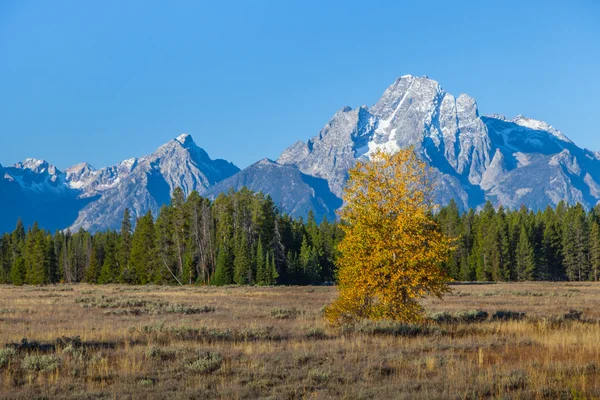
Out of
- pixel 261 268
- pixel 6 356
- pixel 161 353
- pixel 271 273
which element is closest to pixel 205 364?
pixel 161 353

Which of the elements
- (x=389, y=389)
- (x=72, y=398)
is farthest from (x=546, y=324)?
(x=72, y=398)

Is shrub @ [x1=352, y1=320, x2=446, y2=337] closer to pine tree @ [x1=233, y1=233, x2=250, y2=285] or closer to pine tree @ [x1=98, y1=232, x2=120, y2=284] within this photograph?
pine tree @ [x1=233, y1=233, x2=250, y2=285]

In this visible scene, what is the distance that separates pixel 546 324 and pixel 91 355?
17.3 metres

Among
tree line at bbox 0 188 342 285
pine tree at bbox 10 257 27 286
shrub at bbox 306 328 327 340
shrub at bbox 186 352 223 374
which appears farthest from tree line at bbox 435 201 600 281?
shrub at bbox 186 352 223 374

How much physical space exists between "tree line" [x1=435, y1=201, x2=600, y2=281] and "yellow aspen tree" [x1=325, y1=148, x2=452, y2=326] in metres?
72.9

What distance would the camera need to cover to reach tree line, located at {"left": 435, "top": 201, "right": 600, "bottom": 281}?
9350 cm

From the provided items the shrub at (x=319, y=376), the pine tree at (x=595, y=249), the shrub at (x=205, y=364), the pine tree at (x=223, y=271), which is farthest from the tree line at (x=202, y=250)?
the shrub at (x=319, y=376)

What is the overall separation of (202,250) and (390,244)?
6140 centimetres

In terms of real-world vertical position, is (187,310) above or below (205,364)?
below

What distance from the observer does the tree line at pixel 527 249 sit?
93.5 metres

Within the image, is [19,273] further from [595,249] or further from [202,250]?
[595,249]

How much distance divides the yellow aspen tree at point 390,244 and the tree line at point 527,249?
Answer: 72890 millimetres

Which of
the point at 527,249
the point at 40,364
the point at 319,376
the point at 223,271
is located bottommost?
the point at 223,271

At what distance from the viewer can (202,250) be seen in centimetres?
7831
